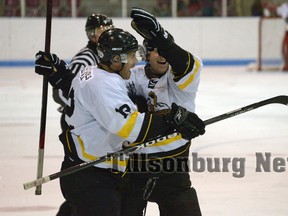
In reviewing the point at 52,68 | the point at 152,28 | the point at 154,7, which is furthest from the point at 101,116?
the point at 154,7

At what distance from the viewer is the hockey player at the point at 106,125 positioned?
2596 mm

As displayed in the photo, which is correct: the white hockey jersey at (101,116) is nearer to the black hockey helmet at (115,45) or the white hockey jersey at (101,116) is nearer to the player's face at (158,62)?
the black hockey helmet at (115,45)

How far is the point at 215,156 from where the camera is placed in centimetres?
545

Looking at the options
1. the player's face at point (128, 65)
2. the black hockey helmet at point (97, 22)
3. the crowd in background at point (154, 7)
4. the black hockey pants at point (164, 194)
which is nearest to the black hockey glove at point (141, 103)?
the black hockey pants at point (164, 194)

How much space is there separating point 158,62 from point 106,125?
0.53 meters

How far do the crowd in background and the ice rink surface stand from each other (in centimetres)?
371

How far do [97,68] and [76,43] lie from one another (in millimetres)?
10721

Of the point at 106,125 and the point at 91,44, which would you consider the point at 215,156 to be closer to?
the point at 91,44

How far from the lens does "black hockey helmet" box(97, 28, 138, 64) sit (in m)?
2.69

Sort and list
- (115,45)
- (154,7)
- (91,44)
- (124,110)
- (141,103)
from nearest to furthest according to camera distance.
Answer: (124,110)
(115,45)
(141,103)
(91,44)
(154,7)

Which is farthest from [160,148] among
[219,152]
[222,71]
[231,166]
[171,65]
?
[222,71]

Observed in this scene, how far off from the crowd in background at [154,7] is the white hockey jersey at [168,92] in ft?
33.5

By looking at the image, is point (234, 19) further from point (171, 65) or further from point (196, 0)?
point (171, 65)

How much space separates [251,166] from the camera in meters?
5.10
